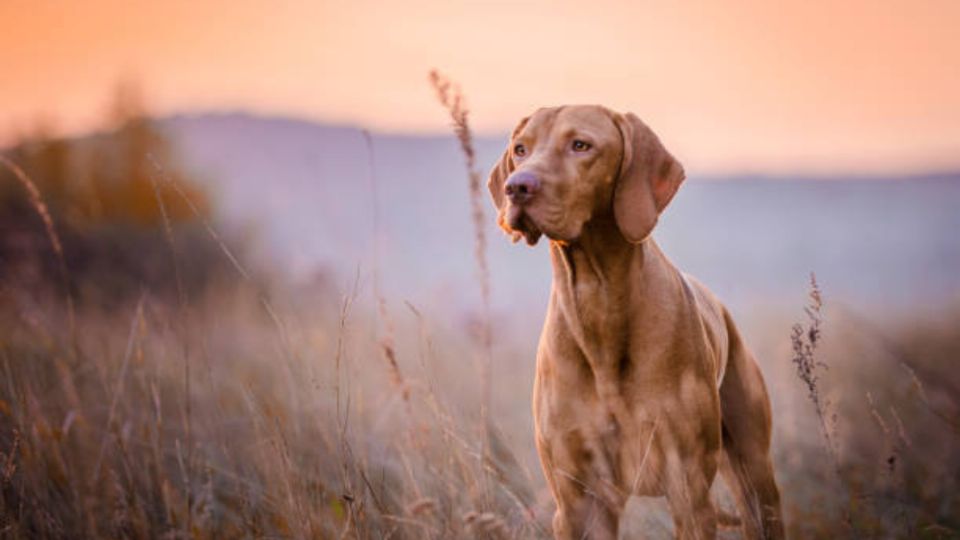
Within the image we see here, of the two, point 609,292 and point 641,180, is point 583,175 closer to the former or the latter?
point 641,180

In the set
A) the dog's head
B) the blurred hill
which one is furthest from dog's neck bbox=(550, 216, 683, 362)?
the blurred hill

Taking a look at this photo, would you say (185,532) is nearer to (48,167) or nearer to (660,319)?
(660,319)

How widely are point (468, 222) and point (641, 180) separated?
20.7 feet

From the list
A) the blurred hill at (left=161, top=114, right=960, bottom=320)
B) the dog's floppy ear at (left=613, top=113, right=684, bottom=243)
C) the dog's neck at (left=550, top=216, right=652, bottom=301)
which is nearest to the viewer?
the dog's floppy ear at (left=613, top=113, right=684, bottom=243)

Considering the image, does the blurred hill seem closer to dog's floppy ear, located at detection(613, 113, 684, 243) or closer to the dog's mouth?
the dog's mouth

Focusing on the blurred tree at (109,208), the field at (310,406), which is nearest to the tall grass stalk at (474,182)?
the field at (310,406)

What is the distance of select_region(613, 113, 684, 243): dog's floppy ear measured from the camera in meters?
4.13

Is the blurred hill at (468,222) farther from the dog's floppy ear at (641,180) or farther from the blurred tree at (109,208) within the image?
the dog's floppy ear at (641,180)

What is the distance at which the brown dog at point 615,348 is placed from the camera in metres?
4.20

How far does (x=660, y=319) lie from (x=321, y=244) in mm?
7689

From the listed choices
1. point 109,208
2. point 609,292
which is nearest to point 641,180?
point 609,292

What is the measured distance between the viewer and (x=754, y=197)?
35.9 m

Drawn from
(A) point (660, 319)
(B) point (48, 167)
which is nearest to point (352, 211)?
(B) point (48, 167)

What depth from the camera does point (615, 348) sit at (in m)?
4.31
